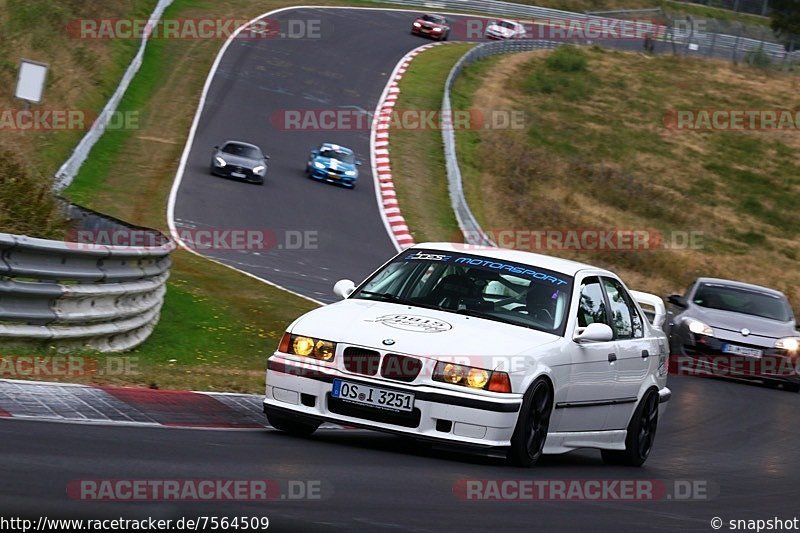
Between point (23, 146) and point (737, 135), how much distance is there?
2905 cm

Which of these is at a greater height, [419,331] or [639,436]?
[419,331]

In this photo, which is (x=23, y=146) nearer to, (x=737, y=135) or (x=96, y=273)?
(x=96, y=273)

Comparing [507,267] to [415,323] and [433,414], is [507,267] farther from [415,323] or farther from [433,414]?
[433,414]

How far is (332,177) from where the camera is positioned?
33000 mm

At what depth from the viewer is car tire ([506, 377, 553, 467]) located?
27.2 ft

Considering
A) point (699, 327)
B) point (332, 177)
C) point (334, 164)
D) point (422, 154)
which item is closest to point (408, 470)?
point (699, 327)

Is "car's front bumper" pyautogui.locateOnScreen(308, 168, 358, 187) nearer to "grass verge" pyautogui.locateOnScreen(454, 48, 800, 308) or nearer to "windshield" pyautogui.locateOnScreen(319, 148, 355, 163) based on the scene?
"windshield" pyautogui.locateOnScreen(319, 148, 355, 163)

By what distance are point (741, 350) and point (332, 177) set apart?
52.8ft

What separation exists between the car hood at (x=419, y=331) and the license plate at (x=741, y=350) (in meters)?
10.2

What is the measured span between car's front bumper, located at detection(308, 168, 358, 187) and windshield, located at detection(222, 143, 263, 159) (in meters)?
1.71

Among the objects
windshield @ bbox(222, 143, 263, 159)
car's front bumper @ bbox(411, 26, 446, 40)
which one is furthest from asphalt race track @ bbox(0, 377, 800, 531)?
car's front bumper @ bbox(411, 26, 446, 40)

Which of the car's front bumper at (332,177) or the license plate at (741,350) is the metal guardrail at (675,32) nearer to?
the car's front bumper at (332,177)

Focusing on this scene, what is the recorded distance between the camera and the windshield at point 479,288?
9.07 metres

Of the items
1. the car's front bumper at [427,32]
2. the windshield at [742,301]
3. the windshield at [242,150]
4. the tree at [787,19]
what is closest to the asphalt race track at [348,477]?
the windshield at [742,301]
